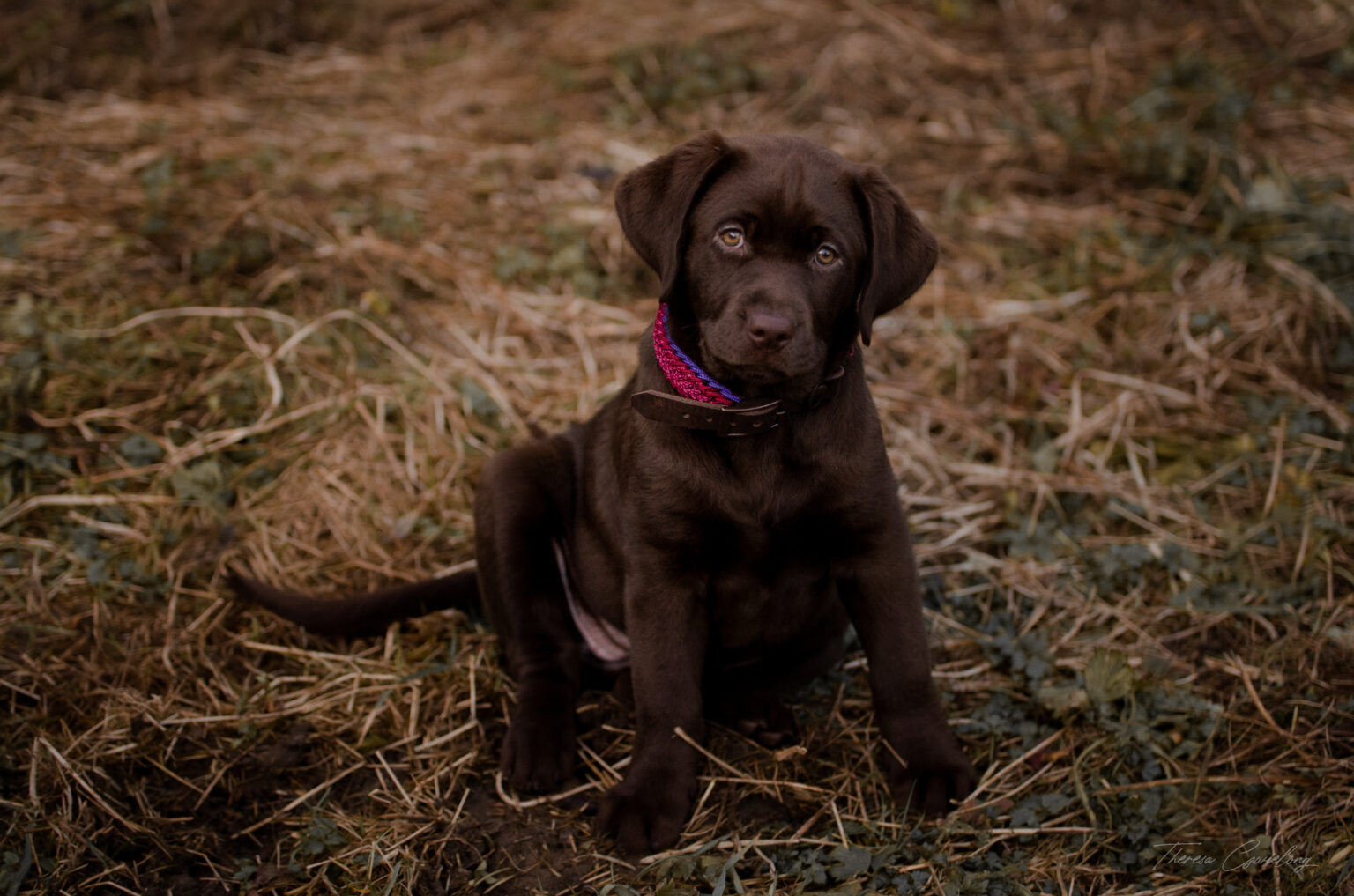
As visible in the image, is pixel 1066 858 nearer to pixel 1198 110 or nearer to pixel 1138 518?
pixel 1138 518

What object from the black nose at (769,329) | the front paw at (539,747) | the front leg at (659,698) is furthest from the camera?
Result: the front paw at (539,747)

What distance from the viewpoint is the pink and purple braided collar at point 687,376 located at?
295 cm

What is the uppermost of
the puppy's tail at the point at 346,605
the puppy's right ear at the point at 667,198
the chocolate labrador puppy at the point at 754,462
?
the puppy's right ear at the point at 667,198

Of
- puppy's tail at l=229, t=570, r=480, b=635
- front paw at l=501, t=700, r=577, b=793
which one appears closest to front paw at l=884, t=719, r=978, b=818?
front paw at l=501, t=700, r=577, b=793

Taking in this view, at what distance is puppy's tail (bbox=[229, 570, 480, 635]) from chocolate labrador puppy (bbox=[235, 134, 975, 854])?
0.68 meters

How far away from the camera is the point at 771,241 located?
2939 millimetres

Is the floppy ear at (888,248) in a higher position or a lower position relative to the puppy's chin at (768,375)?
higher

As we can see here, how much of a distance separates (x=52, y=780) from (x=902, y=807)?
7.59 ft

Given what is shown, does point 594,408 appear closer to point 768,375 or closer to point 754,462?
point 754,462

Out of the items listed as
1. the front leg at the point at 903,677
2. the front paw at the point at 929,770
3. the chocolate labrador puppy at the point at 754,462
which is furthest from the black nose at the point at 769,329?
the front paw at the point at 929,770

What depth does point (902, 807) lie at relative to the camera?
10.1 feet

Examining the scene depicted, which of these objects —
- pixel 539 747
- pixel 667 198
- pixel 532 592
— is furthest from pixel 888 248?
pixel 539 747

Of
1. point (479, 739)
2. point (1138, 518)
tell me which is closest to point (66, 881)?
point (479, 739)

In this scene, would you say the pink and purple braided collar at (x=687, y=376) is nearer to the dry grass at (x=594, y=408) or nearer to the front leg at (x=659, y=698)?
the front leg at (x=659, y=698)
